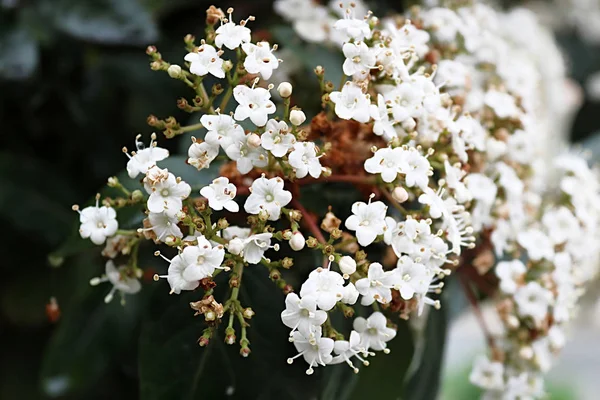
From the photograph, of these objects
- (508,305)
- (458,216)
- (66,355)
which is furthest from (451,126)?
(66,355)

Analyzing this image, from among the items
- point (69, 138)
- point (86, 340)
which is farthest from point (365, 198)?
point (69, 138)

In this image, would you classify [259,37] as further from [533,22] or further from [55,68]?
[533,22]

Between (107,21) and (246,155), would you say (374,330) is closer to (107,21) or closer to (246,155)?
(246,155)

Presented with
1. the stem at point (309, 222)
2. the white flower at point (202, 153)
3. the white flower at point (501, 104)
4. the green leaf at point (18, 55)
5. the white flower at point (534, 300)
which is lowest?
the green leaf at point (18, 55)

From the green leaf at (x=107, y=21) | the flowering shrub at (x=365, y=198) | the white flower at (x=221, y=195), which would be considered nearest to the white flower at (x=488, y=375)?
the flowering shrub at (x=365, y=198)

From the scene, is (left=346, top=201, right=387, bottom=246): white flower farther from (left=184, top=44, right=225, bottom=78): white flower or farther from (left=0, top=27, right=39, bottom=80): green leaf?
(left=0, top=27, right=39, bottom=80): green leaf

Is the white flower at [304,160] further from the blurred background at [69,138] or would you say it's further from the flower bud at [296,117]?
the blurred background at [69,138]

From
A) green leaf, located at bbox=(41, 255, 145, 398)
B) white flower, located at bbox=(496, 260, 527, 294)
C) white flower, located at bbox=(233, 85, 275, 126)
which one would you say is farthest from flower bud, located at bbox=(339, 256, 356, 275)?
green leaf, located at bbox=(41, 255, 145, 398)
